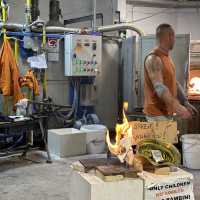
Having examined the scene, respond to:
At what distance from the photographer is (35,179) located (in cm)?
391

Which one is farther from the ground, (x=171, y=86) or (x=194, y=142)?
(x=171, y=86)

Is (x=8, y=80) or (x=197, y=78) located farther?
(x=197, y=78)

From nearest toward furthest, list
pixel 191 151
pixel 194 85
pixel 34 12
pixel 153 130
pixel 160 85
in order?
pixel 153 130 < pixel 160 85 < pixel 191 151 < pixel 194 85 < pixel 34 12

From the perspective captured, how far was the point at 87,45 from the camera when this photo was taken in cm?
548

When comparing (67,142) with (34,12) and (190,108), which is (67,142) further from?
(34,12)

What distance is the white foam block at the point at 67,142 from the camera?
480 cm

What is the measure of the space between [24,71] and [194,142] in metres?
2.61

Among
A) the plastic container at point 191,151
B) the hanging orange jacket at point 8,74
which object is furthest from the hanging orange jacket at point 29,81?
the plastic container at point 191,151

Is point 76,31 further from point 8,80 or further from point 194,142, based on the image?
point 194,142

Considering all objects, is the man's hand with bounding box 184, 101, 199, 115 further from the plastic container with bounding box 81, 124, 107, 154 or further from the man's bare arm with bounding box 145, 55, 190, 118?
the plastic container with bounding box 81, 124, 107, 154

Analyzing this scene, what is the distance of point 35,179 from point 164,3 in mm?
6517

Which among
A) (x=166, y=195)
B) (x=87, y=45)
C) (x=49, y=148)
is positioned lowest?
(x=49, y=148)

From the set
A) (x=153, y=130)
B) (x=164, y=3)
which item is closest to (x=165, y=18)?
(x=164, y=3)

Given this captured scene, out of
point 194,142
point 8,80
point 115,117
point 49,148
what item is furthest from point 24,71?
point 194,142
